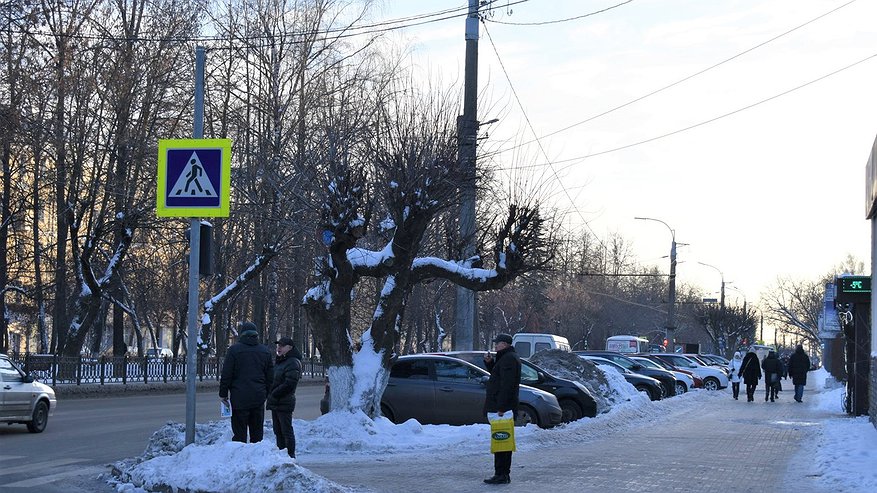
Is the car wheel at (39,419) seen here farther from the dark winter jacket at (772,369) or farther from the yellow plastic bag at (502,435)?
the dark winter jacket at (772,369)

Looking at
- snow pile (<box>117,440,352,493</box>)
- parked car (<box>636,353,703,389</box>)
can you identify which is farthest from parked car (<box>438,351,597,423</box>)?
parked car (<box>636,353,703,389</box>)

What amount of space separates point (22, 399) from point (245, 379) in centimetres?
796

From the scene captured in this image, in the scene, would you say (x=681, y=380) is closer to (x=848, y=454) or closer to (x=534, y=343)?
(x=534, y=343)

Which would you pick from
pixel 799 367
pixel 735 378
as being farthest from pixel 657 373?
pixel 799 367

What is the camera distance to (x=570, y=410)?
891 inches

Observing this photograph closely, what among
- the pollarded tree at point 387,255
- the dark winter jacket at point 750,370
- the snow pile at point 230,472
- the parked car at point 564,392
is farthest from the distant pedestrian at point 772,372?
the snow pile at point 230,472

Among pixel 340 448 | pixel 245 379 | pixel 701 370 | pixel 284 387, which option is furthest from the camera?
pixel 701 370

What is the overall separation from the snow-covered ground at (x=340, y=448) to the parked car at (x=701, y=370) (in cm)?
2326

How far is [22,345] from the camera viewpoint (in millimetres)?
118625

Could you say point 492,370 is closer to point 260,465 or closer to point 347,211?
point 260,465

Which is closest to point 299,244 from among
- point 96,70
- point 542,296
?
point 96,70

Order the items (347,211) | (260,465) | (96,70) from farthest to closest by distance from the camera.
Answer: (96,70)
(347,211)
(260,465)

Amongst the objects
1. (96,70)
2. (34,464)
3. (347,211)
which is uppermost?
(96,70)

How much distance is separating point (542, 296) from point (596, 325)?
1682 cm
